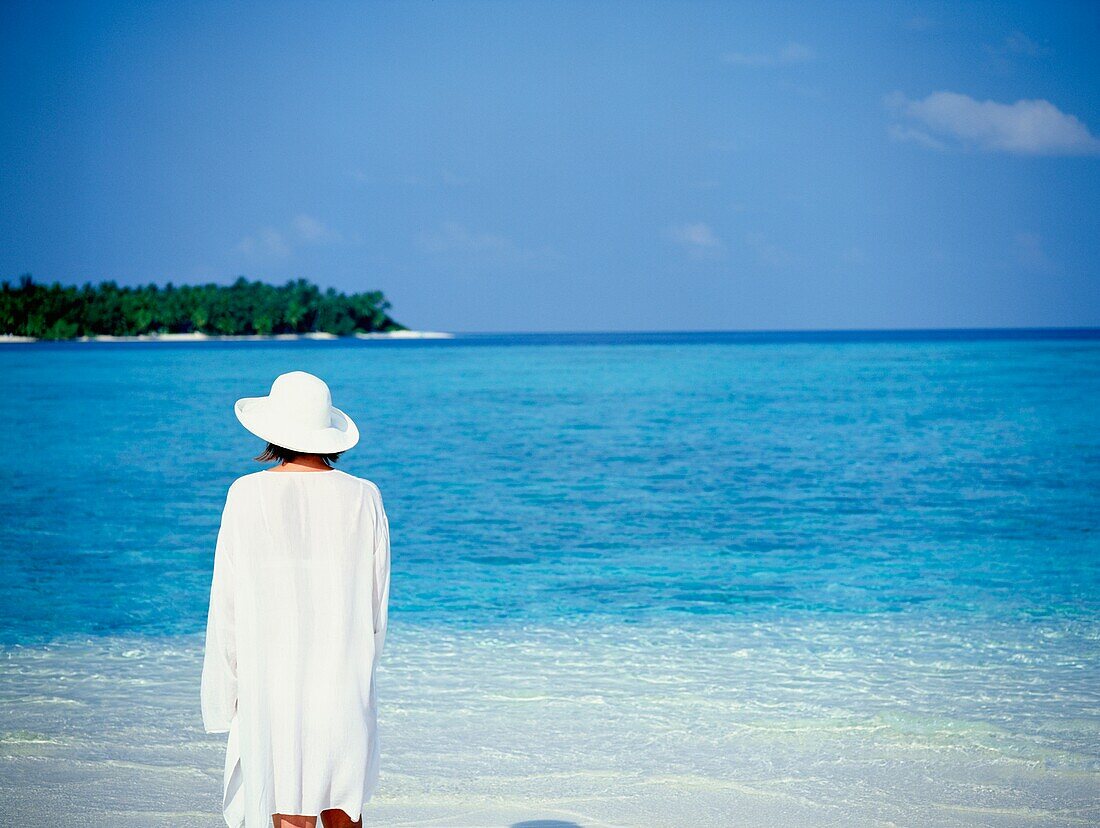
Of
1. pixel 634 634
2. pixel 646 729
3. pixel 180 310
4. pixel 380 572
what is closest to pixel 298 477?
pixel 380 572

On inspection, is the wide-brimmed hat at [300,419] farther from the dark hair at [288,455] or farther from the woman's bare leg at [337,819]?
the woman's bare leg at [337,819]

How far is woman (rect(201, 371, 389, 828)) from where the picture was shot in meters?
2.80

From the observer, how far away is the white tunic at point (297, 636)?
280 cm

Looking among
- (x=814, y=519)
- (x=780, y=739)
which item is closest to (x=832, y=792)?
(x=780, y=739)

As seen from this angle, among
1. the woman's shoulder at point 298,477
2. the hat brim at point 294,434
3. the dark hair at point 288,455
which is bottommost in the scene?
the woman's shoulder at point 298,477

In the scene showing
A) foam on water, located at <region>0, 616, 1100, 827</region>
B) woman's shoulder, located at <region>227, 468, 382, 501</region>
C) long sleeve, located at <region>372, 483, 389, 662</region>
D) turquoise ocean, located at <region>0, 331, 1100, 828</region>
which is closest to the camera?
woman's shoulder, located at <region>227, 468, 382, 501</region>

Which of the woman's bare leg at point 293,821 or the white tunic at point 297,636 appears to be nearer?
the white tunic at point 297,636

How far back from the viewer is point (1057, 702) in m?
6.29

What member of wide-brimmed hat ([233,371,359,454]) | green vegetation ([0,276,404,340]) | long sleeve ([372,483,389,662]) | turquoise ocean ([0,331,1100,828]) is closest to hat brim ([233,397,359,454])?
wide-brimmed hat ([233,371,359,454])

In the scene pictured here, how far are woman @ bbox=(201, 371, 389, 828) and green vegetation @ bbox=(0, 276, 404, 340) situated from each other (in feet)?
405

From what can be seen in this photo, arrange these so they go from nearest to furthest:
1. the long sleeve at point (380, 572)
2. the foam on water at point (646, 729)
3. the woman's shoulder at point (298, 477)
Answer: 1. the woman's shoulder at point (298, 477)
2. the long sleeve at point (380, 572)
3. the foam on water at point (646, 729)

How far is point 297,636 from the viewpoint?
2867 mm

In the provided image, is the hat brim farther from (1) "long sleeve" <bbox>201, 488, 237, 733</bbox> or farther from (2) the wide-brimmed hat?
(1) "long sleeve" <bbox>201, 488, 237, 733</bbox>

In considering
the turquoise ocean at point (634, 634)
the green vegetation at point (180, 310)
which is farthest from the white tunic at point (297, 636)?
the green vegetation at point (180, 310)
